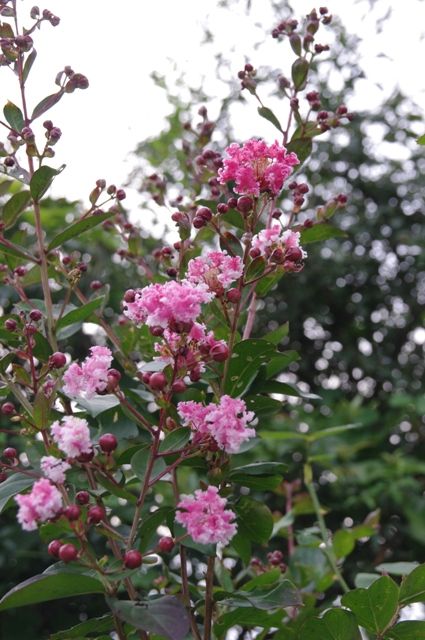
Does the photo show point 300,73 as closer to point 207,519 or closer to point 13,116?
point 13,116

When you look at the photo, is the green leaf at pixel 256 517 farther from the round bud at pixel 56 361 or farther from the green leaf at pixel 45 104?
the green leaf at pixel 45 104

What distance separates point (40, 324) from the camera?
794 millimetres

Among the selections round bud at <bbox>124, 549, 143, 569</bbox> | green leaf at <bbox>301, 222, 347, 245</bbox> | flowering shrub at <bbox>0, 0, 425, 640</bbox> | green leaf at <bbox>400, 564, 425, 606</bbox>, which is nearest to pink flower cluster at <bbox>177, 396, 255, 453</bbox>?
flowering shrub at <bbox>0, 0, 425, 640</bbox>

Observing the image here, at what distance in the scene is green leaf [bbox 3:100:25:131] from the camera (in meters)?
0.78

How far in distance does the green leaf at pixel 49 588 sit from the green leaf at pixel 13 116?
42 cm

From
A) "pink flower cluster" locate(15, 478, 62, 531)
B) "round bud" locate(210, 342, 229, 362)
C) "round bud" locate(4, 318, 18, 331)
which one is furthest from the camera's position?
"round bud" locate(4, 318, 18, 331)

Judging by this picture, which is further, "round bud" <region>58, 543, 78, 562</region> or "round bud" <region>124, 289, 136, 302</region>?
"round bud" <region>124, 289, 136, 302</region>

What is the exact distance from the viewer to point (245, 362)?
2.41 feet

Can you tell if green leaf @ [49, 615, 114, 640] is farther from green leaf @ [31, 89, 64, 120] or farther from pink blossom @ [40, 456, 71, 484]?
green leaf @ [31, 89, 64, 120]

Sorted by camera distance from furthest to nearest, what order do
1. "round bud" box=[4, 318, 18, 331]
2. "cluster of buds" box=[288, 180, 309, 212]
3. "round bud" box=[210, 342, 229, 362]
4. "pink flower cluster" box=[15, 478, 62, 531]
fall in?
1. "cluster of buds" box=[288, 180, 309, 212]
2. "round bud" box=[4, 318, 18, 331]
3. "round bud" box=[210, 342, 229, 362]
4. "pink flower cluster" box=[15, 478, 62, 531]

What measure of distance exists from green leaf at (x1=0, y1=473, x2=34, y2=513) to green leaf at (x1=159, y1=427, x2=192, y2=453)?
0.13 metres

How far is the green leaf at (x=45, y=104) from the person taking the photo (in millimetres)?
790

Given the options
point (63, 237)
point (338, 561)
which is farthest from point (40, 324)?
point (338, 561)

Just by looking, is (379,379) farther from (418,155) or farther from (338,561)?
(338,561)
